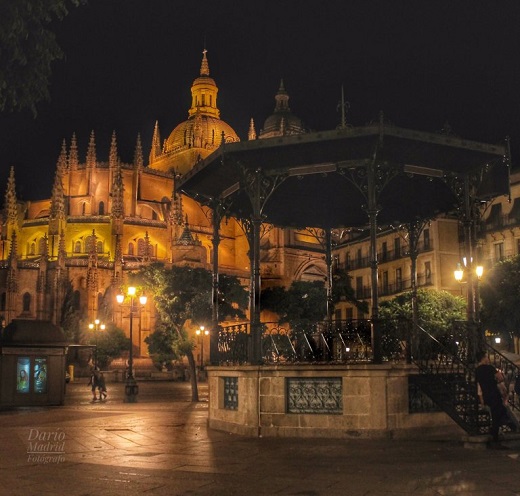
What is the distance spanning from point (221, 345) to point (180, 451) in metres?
5.48

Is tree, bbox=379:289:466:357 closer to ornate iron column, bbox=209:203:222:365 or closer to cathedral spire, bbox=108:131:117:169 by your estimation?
ornate iron column, bbox=209:203:222:365

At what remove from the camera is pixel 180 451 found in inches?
440

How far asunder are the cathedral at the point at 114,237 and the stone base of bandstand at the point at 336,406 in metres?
55.5

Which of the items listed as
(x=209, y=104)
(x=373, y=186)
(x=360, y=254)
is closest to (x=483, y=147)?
(x=373, y=186)

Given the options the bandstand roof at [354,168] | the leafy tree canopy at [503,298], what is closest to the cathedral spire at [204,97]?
the leafy tree canopy at [503,298]

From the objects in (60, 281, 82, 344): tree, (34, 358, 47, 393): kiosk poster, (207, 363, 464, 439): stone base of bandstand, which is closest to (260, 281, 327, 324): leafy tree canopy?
(60, 281, 82, 344): tree

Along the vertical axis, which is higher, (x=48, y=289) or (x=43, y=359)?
(x=48, y=289)

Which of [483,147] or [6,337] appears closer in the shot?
[483,147]

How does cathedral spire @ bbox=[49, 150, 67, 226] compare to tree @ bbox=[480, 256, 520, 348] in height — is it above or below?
above

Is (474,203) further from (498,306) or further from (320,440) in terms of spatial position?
(498,306)

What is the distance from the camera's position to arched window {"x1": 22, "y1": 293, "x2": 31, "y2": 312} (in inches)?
2948

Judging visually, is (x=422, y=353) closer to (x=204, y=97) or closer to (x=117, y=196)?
(x=117, y=196)

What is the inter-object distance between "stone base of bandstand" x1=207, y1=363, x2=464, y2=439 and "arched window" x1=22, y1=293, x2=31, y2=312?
65662mm

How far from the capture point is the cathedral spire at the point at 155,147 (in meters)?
107
